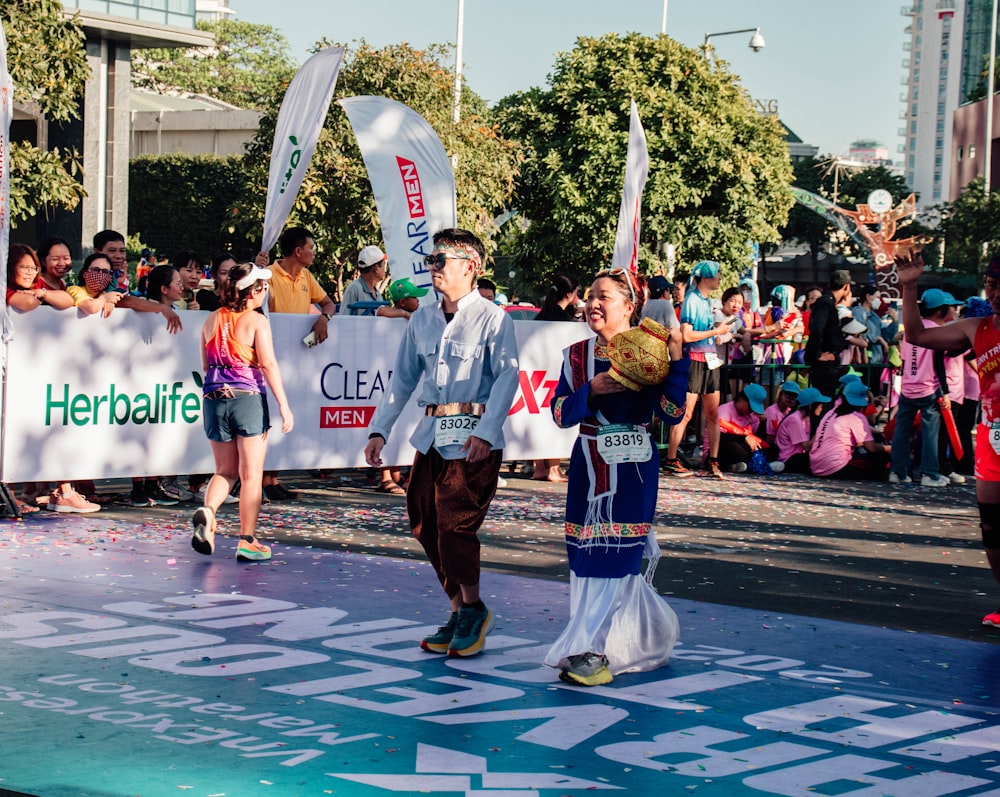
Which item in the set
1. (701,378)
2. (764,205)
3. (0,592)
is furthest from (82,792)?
(764,205)

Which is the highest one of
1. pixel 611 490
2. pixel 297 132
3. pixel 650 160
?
pixel 650 160

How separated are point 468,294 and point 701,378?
8.08m

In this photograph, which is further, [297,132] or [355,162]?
[355,162]

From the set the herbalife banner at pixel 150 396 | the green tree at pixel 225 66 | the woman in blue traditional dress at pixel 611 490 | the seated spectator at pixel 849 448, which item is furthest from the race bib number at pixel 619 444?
the green tree at pixel 225 66

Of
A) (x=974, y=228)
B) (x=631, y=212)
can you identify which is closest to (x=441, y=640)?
(x=631, y=212)

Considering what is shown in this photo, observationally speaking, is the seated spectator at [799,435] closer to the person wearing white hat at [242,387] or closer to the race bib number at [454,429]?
the person wearing white hat at [242,387]

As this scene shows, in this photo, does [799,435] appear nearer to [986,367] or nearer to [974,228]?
[986,367]

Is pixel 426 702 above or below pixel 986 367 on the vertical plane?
below

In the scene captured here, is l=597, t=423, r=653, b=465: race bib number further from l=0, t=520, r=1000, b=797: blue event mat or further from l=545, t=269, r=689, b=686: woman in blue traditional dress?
l=0, t=520, r=1000, b=797: blue event mat

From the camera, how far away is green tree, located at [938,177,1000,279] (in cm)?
6003

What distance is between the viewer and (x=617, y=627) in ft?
20.7

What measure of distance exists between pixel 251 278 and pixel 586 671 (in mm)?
3952

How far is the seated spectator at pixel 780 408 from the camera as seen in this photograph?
16.0 metres

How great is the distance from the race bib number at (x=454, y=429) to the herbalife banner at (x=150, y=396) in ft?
15.5
